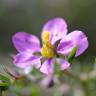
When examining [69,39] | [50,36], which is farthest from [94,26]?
[69,39]

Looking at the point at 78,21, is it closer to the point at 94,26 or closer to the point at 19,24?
the point at 94,26

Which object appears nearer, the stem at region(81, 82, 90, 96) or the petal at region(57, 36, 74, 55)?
the petal at region(57, 36, 74, 55)

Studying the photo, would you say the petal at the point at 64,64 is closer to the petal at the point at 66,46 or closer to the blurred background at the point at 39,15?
the petal at the point at 66,46

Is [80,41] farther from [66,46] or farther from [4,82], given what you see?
[4,82]

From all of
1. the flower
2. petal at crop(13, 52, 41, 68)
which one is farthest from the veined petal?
petal at crop(13, 52, 41, 68)

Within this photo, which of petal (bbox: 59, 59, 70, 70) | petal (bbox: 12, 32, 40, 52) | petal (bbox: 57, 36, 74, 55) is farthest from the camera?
petal (bbox: 12, 32, 40, 52)

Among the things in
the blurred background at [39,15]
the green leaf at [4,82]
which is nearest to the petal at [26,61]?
the green leaf at [4,82]

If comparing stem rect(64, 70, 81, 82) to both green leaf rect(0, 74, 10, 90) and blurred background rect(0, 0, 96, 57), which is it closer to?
green leaf rect(0, 74, 10, 90)
